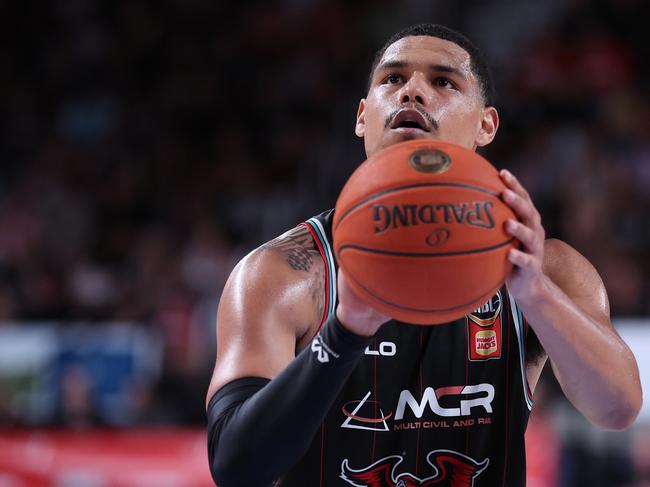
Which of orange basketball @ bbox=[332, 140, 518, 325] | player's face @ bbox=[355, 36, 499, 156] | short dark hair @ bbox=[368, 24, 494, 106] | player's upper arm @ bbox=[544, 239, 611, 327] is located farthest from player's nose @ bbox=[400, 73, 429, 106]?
orange basketball @ bbox=[332, 140, 518, 325]

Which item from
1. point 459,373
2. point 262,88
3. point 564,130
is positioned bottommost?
point 459,373

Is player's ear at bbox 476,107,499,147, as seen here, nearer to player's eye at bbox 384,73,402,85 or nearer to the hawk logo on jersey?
player's eye at bbox 384,73,402,85

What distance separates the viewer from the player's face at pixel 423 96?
2955mm

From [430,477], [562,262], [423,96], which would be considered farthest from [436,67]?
[430,477]

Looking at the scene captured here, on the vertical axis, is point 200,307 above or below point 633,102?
below

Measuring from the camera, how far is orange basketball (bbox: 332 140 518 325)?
6.98ft

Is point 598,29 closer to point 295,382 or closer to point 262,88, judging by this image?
point 262,88

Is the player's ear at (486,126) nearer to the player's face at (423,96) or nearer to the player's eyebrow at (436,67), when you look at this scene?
the player's face at (423,96)

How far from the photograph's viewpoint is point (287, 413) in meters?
2.15

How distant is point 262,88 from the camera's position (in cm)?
1074

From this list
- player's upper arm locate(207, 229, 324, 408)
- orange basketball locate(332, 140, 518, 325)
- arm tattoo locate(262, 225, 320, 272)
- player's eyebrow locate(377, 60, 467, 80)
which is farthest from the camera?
player's eyebrow locate(377, 60, 467, 80)

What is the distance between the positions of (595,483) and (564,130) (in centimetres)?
330

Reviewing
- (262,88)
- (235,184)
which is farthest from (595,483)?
(262,88)

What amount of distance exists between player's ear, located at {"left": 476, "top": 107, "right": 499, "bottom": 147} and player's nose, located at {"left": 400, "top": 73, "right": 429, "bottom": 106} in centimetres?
37
